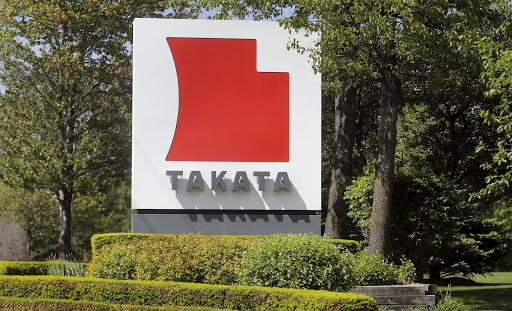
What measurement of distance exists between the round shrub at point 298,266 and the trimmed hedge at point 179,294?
65 centimetres

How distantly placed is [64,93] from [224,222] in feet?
41.2

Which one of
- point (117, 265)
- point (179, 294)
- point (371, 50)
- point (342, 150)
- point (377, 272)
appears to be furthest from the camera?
point (342, 150)

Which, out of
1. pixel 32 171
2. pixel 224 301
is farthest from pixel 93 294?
pixel 32 171

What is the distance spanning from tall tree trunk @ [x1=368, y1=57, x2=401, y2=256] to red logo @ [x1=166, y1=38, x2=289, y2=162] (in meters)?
2.08

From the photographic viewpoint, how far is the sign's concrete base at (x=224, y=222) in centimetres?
1425

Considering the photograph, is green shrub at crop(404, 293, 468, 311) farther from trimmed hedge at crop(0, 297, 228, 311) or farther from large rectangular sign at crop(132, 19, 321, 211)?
trimmed hedge at crop(0, 297, 228, 311)

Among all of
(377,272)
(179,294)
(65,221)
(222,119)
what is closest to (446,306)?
(377,272)

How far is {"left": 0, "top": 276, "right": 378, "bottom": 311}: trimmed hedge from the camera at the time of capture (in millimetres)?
7875

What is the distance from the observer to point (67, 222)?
24.1 meters

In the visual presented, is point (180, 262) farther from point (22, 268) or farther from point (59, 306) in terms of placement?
point (22, 268)

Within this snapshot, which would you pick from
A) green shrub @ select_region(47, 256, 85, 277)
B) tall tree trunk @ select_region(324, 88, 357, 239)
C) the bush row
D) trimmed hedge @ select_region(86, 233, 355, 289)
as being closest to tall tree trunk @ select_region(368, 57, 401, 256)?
the bush row

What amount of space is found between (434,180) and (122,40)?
14.3 metres

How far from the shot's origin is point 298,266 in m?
9.08

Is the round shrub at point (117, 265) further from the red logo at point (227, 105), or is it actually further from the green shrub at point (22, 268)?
the red logo at point (227, 105)
